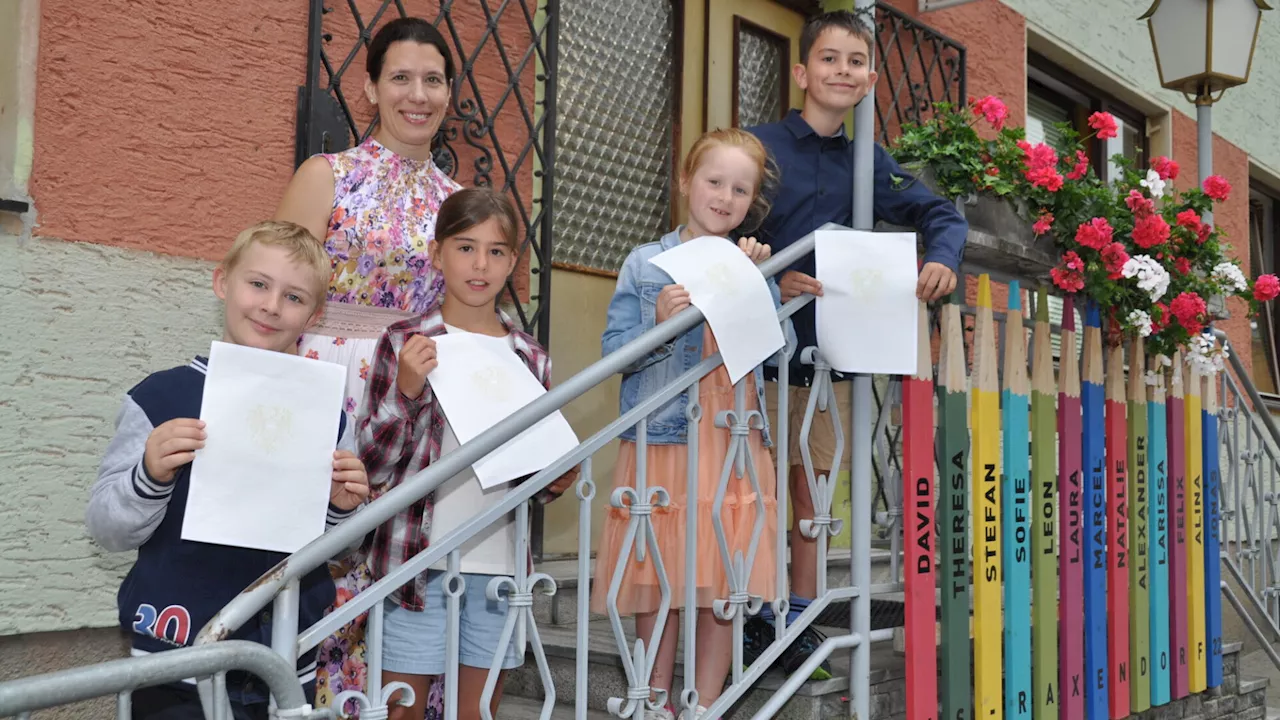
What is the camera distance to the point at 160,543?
74.1 inches

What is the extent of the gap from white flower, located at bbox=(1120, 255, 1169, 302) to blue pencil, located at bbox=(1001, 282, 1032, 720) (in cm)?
45

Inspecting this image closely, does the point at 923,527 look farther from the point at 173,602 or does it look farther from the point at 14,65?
the point at 14,65

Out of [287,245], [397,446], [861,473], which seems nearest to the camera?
[287,245]

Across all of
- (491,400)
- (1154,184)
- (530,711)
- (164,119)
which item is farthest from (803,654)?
(164,119)

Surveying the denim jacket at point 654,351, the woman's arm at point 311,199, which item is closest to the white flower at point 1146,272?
the denim jacket at point 654,351

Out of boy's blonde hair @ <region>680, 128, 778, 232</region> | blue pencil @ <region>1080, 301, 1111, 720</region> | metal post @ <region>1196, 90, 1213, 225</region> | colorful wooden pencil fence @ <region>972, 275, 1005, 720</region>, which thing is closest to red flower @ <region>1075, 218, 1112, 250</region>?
blue pencil @ <region>1080, 301, 1111, 720</region>

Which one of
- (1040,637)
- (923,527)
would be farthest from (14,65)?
(1040,637)

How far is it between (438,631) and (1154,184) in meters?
2.63

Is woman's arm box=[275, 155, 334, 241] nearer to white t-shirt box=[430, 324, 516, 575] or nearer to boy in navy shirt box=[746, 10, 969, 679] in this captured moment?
white t-shirt box=[430, 324, 516, 575]

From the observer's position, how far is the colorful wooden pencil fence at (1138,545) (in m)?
3.79

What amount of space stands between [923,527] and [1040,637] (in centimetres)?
64

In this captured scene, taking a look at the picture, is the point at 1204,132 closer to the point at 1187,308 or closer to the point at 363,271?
the point at 1187,308

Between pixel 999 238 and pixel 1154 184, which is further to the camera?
pixel 1154 184

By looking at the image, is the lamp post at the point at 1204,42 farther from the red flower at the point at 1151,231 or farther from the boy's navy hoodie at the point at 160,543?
the boy's navy hoodie at the point at 160,543
